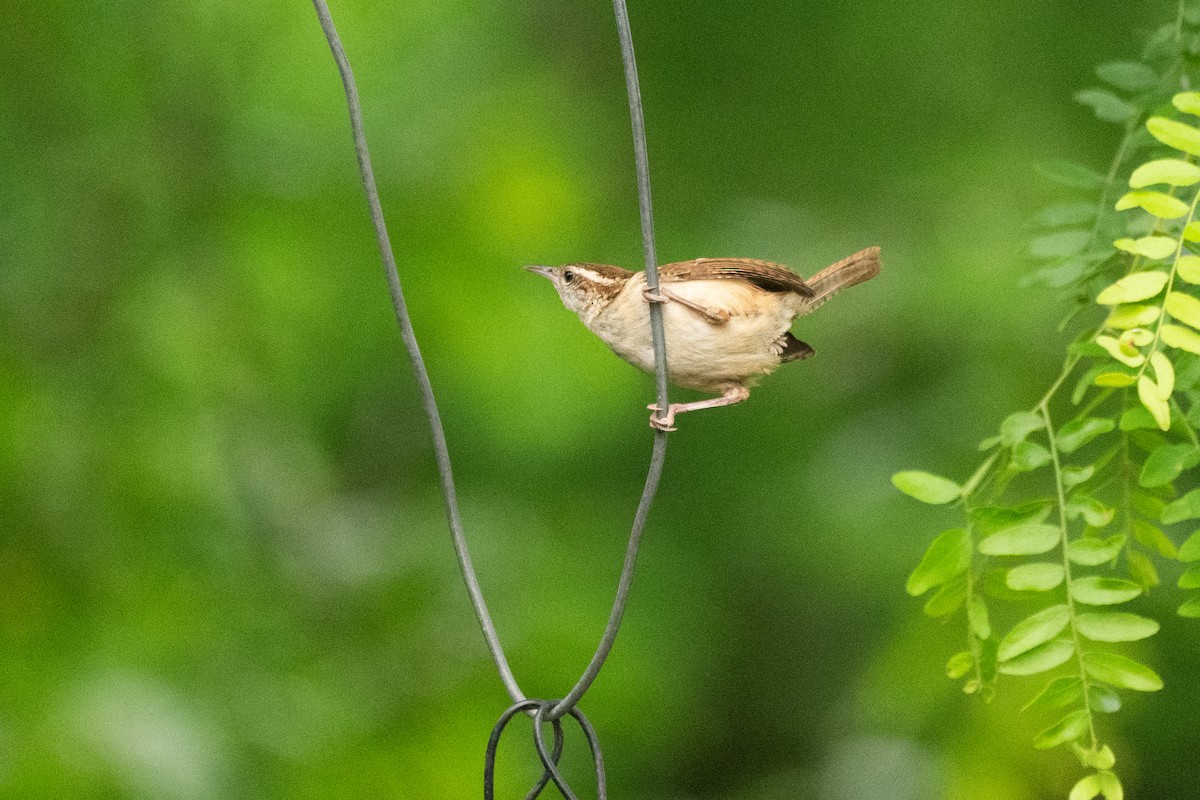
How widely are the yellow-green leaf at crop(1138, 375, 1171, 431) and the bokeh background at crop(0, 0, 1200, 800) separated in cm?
171

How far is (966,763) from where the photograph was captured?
10.3ft

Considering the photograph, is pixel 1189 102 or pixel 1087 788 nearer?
pixel 1189 102

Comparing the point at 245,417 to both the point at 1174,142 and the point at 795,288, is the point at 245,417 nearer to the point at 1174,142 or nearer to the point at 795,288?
the point at 795,288

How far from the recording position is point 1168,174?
5.33ft

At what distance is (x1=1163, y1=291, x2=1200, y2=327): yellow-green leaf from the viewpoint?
5.07 ft

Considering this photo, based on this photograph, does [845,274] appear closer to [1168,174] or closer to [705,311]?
[705,311]

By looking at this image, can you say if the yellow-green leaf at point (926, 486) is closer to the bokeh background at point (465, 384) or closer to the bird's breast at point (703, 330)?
the bird's breast at point (703, 330)

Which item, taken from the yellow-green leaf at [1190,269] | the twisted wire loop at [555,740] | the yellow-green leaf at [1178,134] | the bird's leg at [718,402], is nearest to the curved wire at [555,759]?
the twisted wire loop at [555,740]

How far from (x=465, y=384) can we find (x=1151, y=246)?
2189 mm

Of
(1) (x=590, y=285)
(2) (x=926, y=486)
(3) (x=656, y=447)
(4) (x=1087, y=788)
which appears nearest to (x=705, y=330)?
(1) (x=590, y=285)

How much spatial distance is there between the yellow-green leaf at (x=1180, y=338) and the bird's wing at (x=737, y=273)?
739 mm

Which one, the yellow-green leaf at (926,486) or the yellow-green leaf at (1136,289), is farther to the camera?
the yellow-green leaf at (926,486)

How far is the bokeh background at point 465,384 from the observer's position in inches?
123

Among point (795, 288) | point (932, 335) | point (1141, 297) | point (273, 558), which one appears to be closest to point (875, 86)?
point (932, 335)
